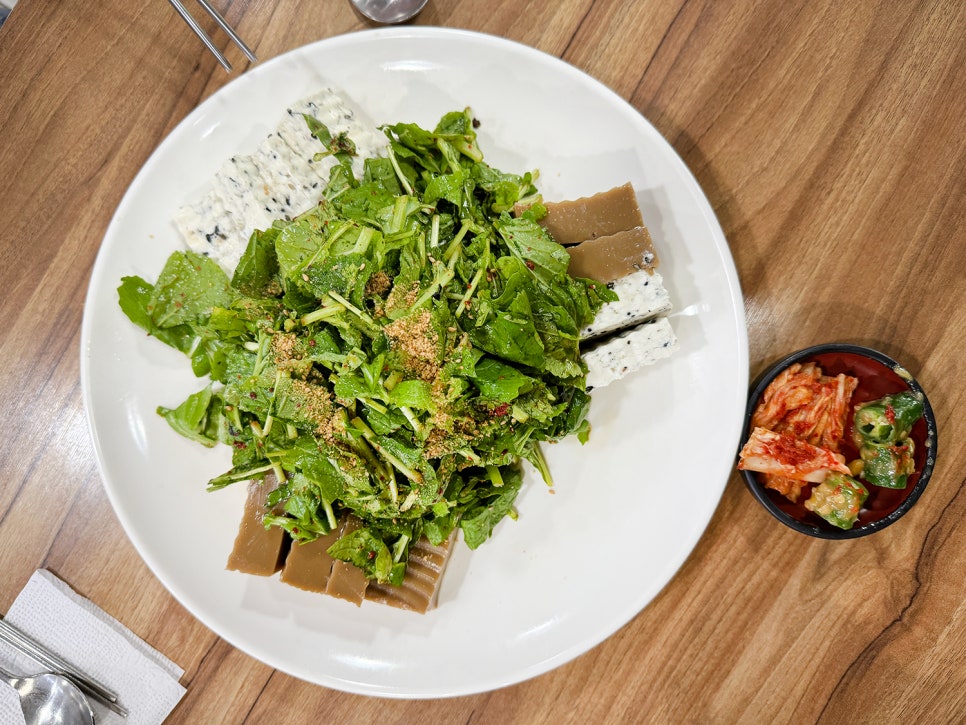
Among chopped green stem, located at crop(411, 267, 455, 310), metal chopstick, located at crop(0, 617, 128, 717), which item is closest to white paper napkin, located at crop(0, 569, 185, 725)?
metal chopstick, located at crop(0, 617, 128, 717)

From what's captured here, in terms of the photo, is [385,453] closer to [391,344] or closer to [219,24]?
[391,344]

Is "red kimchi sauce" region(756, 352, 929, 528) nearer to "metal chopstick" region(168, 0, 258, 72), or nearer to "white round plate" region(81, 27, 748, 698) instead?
"white round plate" region(81, 27, 748, 698)

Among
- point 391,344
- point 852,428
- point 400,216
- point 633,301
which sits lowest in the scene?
point 852,428

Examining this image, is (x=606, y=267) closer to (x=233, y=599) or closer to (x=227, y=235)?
(x=227, y=235)

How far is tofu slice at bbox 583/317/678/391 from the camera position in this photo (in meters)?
2.33

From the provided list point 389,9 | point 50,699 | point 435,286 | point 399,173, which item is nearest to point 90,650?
point 50,699

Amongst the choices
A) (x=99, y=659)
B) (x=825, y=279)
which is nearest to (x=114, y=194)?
(x=99, y=659)

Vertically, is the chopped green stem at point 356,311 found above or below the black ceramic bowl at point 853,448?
above

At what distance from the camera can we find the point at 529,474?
2.56 meters

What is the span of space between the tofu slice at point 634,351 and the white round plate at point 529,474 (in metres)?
0.16

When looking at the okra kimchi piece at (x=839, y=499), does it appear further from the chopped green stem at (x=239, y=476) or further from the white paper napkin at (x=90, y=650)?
the white paper napkin at (x=90, y=650)

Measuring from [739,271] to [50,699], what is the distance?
3.47 m

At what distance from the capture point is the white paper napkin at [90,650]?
8.84 feet

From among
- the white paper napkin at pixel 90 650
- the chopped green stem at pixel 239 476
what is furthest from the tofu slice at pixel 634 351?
the white paper napkin at pixel 90 650
